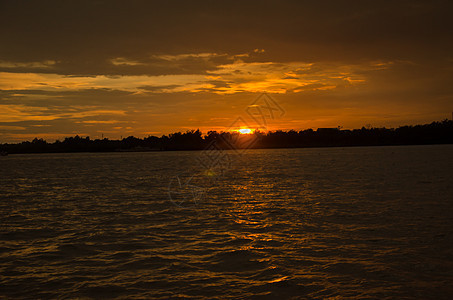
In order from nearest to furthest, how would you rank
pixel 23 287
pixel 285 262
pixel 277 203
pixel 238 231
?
1. pixel 23 287
2. pixel 285 262
3. pixel 238 231
4. pixel 277 203

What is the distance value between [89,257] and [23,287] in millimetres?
3505

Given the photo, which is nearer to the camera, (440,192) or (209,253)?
(209,253)

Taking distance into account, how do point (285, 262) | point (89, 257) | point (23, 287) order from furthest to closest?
1. point (89, 257)
2. point (285, 262)
3. point (23, 287)

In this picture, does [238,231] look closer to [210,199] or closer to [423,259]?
[423,259]

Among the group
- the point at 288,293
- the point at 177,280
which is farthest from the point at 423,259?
the point at 177,280

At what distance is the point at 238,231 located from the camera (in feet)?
67.8

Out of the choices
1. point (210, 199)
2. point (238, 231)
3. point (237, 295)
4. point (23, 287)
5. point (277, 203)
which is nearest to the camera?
point (237, 295)

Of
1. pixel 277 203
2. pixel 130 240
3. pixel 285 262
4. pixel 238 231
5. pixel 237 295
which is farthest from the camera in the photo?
pixel 277 203

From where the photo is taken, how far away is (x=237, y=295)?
462 inches

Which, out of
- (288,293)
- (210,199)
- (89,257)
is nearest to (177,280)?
(288,293)

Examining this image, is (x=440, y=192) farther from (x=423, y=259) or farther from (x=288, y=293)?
(x=288, y=293)

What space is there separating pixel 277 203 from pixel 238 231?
11453 mm

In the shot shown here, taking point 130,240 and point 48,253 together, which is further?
point 130,240

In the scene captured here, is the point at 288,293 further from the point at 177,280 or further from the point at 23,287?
the point at 23,287
